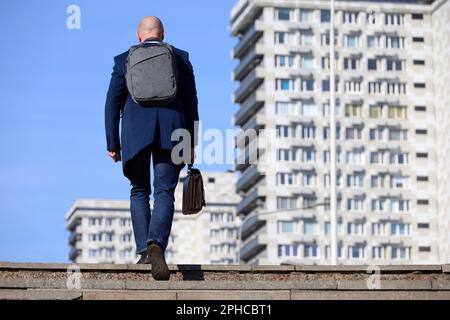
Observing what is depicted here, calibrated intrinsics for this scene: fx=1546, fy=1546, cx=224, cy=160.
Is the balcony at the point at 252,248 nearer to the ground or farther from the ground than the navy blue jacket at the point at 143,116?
farther from the ground

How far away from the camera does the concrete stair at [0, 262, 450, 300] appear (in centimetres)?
1075

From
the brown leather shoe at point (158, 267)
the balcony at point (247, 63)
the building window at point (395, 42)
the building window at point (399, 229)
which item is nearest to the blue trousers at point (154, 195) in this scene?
the brown leather shoe at point (158, 267)

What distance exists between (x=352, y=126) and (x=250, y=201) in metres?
12.2

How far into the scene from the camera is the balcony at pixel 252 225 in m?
146

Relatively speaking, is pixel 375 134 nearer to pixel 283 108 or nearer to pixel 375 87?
pixel 375 87

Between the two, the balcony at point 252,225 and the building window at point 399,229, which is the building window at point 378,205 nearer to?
the building window at point 399,229

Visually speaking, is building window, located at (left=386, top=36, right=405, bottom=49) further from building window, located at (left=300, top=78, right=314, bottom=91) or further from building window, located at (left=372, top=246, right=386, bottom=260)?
building window, located at (left=372, top=246, right=386, bottom=260)

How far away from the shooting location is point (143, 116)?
13062 mm

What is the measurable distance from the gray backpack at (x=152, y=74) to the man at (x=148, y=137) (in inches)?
3.3

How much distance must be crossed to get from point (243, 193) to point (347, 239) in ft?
48.0

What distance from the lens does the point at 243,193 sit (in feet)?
512

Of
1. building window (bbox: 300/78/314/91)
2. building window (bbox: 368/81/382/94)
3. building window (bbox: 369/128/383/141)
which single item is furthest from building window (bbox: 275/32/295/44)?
building window (bbox: 369/128/383/141)
